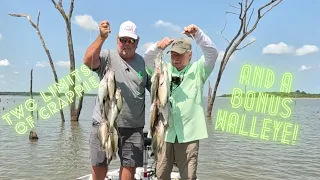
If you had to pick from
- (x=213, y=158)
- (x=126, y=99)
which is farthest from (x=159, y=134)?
(x=213, y=158)

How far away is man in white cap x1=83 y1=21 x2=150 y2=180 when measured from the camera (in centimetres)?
456

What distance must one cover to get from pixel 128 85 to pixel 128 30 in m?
0.69

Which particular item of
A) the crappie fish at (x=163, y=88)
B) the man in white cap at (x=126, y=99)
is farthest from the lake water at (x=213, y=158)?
the crappie fish at (x=163, y=88)

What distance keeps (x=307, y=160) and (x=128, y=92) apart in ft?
30.6

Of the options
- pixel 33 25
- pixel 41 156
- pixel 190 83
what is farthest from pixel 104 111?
pixel 33 25

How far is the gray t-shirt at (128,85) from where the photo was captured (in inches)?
180

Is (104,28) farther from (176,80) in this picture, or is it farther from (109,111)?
(176,80)

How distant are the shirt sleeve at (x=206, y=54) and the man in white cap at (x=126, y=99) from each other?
73 cm

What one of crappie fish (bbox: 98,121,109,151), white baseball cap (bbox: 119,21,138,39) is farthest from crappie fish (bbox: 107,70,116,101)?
white baseball cap (bbox: 119,21,138,39)

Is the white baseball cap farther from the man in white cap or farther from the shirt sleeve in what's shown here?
the shirt sleeve

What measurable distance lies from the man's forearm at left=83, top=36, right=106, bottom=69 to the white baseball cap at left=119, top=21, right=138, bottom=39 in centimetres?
27

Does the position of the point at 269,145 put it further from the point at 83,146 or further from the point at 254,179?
the point at 83,146

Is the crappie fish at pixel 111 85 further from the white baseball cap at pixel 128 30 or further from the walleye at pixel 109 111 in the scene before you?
the white baseball cap at pixel 128 30

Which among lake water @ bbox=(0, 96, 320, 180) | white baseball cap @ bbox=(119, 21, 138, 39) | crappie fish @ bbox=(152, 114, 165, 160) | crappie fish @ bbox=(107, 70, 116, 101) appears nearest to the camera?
crappie fish @ bbox=(107, 70, 116, 101)
